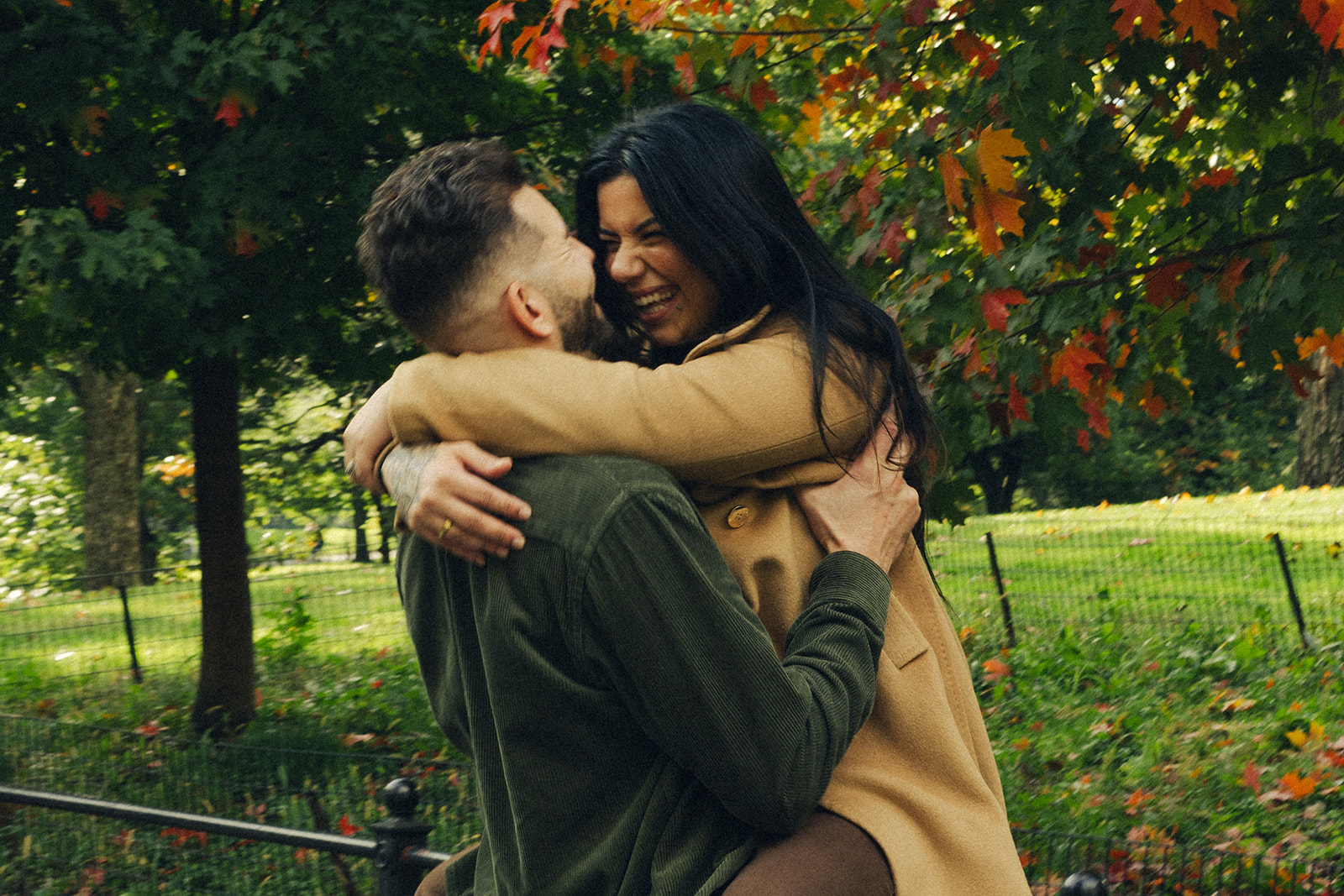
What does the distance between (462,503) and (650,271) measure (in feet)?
2.20

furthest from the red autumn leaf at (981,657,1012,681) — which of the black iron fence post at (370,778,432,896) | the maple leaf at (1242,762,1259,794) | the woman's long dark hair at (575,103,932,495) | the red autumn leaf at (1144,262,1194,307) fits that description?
the woman's long dark hair at (575,103,932,495)

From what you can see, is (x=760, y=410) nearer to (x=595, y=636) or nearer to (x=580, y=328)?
(x=580, y=328)

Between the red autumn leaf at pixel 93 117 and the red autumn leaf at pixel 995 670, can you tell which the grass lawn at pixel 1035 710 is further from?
the red autumn leaf at pixel 93 117

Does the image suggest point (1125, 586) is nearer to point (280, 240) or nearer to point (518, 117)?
point (518, 117)

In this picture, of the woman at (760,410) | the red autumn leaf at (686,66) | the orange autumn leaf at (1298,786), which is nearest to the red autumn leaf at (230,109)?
the red autumn leaf at (686,66)

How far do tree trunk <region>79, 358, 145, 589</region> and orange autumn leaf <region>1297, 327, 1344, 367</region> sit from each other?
642 inches

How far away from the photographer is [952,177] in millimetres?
3053

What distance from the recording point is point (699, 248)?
71.3 inches

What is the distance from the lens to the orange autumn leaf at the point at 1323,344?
139 inches

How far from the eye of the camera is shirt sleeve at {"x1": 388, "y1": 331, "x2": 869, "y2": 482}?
149 centimetres

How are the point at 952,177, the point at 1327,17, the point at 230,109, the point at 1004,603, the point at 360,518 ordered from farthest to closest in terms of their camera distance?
the point at 360,518, the point at 1004,603, the point at 230,109, the point at 952,177, the point at 1327,17

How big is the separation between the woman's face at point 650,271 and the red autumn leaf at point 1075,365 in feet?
5.71

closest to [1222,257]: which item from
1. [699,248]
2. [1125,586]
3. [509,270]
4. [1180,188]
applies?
[1180,188]

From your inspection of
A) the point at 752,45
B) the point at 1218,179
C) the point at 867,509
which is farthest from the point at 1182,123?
the point at 867,509
